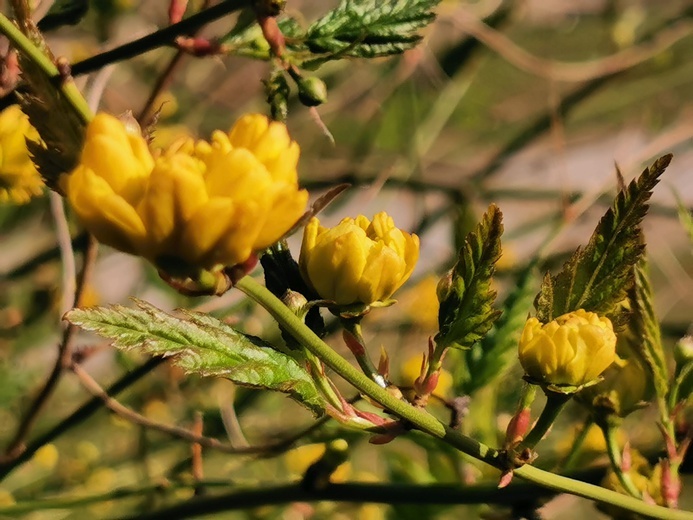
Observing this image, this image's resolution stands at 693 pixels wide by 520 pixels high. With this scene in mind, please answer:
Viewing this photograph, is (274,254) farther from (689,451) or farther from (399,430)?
(689,451)

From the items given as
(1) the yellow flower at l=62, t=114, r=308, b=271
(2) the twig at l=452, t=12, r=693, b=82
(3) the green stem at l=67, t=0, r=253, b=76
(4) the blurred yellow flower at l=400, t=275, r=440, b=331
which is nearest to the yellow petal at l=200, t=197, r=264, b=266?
(1) the yellow flower at l=62, t=114, r=308, b=271

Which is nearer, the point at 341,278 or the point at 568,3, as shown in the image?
the point at 341,278

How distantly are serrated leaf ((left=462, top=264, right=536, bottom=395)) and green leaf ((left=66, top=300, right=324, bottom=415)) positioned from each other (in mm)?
238

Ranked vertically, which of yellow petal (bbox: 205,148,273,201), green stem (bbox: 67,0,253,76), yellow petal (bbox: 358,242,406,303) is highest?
green stem (bbox: 67,0,253,76)

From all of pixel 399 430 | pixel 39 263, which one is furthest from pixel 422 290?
pixel 399 430

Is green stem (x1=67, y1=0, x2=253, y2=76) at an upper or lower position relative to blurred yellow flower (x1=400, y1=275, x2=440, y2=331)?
upper

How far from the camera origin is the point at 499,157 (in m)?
1.17

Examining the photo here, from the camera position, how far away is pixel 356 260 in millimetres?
312

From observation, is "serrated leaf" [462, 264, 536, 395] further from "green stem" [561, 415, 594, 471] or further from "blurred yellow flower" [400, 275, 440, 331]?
"blurred yellow flower" [400, 275, 440, 331]

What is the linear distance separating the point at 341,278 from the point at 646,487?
0.70 ft

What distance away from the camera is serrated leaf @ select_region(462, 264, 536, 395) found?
0.51 meters

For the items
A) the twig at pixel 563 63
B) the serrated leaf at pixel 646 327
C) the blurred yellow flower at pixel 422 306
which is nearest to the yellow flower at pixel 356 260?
the serrated leaf at pixel 646 327

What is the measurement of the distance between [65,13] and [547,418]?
32 centimetres

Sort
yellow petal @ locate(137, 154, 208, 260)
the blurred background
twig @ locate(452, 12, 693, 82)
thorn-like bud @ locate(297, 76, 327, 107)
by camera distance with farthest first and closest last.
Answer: twig @ locate(452, 12, 693, 82) < the blurred background < thorn-like bud @ locate(297, 76, 327, 107) < yellow petal @ locate(137, 154, 208, 260)
